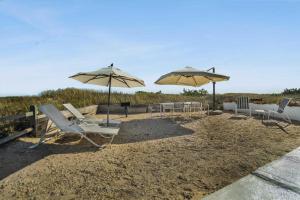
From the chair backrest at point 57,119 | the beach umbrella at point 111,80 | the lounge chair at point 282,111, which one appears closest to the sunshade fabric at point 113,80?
the beach umbrella at point 111,80

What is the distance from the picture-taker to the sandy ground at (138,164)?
402 cm

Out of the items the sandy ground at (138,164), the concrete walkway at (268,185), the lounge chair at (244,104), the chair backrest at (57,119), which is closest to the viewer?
the concrete walkway at (268,185)

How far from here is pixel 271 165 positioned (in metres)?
4.96

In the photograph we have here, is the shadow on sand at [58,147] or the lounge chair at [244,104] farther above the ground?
the lounge chair at [244,104]

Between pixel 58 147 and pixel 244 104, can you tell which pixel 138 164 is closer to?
pixel 58 147

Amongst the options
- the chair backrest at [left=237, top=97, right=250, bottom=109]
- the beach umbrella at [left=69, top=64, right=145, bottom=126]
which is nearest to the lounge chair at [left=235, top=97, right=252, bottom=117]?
the chair backrest at [left=237, top=97, right=250, bottom=109]

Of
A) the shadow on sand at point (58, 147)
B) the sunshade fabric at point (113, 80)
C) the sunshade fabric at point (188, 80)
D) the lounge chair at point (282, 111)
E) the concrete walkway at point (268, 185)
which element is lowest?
the concrete walkway at point (268, 185)

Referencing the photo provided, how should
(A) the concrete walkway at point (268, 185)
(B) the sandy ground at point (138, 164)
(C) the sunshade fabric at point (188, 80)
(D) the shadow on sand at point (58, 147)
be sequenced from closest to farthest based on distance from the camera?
1. (A) the concrete walkway at point (268, 185)
2. (B) the sandy ground at point (138, 164)
3. (D) the shadow on sand at point (58, 147)
4. (C) the sunshade fabric at point (188, 80)

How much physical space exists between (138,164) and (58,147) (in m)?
2.47

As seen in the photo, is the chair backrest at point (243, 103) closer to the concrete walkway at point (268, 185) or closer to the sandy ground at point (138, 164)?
the sandy ground at point (138, 164)

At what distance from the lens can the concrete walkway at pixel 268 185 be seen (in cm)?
378

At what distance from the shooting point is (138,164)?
515 cm

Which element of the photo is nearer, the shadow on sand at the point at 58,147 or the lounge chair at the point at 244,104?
the shadow on sand at the point at 58,147

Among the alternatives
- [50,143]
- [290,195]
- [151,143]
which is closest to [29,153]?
[50,143]
